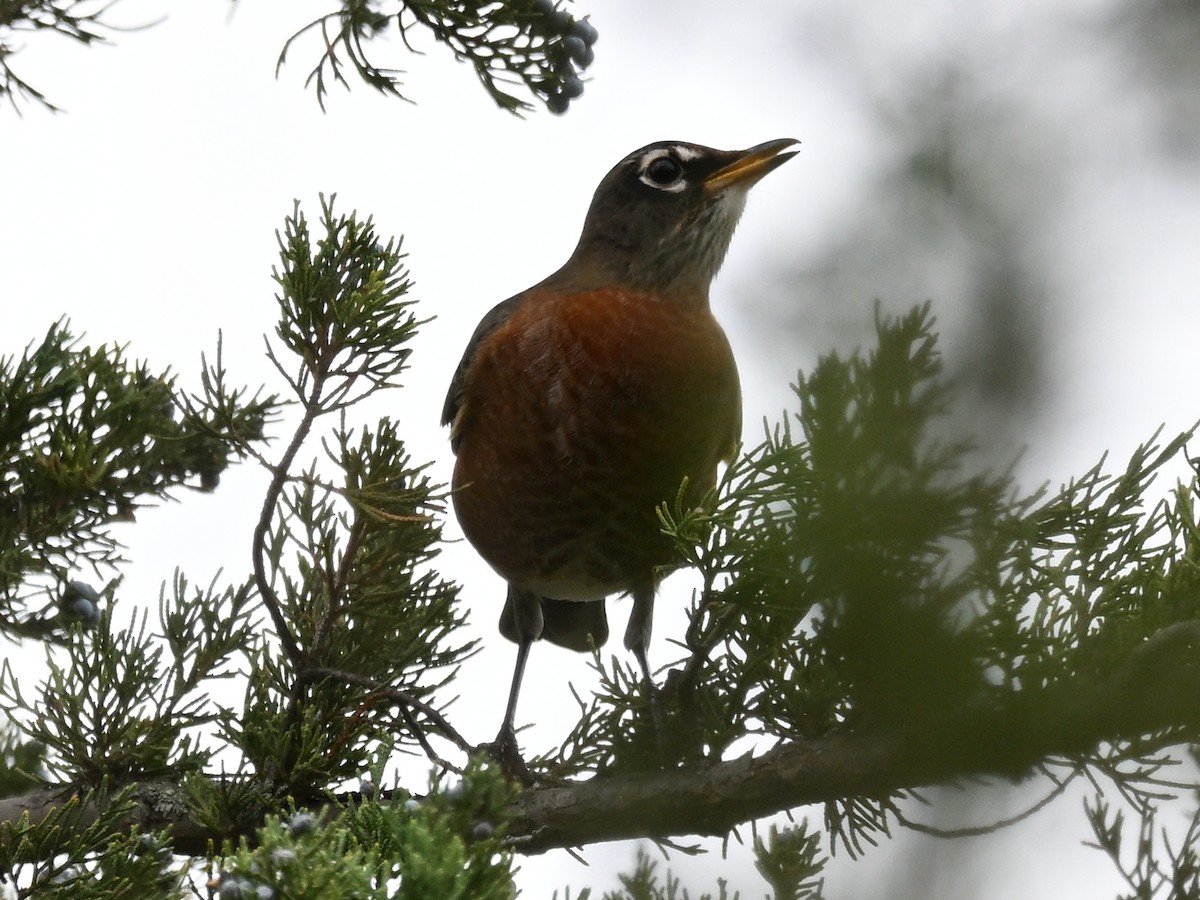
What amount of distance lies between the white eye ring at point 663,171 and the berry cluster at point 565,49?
52.5 inches

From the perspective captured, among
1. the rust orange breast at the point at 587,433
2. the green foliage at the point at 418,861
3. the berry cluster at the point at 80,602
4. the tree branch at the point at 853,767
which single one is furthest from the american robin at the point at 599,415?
the green foliage at the point at 418,861

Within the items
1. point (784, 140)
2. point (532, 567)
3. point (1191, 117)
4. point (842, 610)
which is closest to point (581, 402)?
point (532, 567)

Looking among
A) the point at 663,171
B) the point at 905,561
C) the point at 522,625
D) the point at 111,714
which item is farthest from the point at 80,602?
the point at 663,171

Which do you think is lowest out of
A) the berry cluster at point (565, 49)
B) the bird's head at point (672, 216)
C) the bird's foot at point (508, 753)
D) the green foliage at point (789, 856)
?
the green foliage at point (789, 856)

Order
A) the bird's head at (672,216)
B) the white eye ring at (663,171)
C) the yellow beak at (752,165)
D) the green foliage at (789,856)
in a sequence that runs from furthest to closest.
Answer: the white eye ring at (663,171), the bird's head at (672,216), the yellow beak at (752,165), the green foliage at (789,856)

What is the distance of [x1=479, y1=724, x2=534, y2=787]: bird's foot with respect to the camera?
254 centimetres

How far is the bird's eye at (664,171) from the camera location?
12.8ft

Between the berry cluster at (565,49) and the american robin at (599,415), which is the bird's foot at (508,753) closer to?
the american robin at (599,415)

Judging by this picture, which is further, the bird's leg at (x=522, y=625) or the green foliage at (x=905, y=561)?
the bird's leg at (x=522, y=625)

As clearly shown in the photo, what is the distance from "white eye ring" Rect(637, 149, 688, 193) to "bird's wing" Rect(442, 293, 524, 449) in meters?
0.63

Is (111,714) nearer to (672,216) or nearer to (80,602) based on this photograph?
(80,602)

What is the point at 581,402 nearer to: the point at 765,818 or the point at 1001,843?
the point at 765,818

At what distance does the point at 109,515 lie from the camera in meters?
2.41

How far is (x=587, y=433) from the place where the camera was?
3.01m
